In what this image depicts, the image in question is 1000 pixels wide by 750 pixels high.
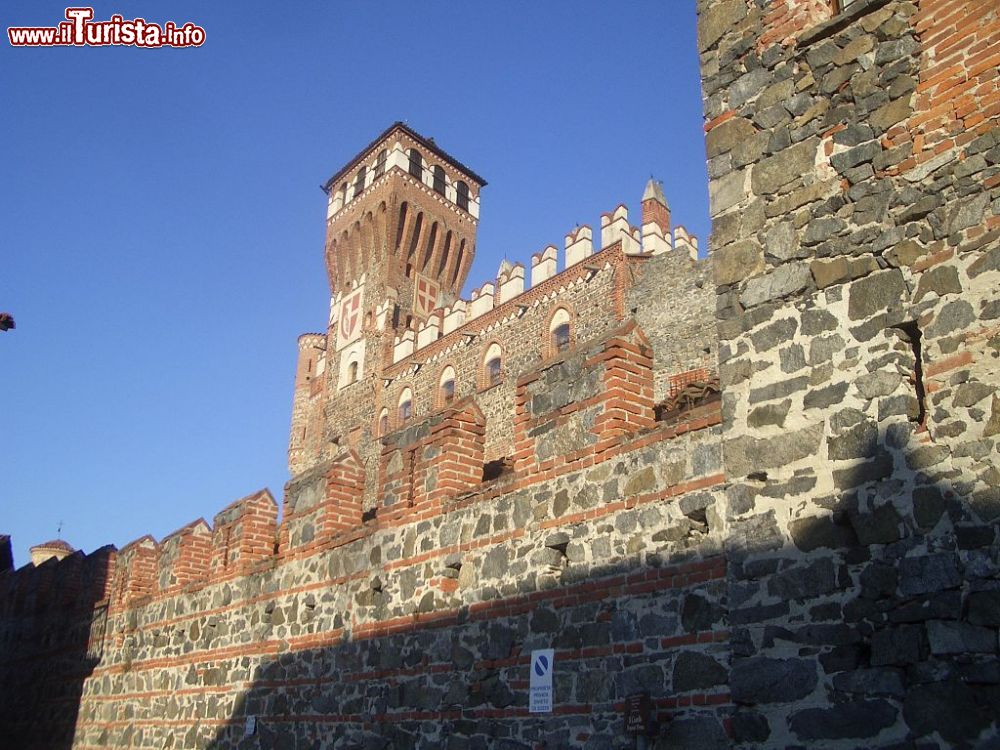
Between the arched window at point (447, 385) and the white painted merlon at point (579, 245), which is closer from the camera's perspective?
the white painted merlon at point (579, 245)

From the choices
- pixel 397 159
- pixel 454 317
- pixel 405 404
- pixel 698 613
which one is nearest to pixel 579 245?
pixel 454 317

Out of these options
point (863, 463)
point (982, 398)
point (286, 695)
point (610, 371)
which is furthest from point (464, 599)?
point (982, 398)

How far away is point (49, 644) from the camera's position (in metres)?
17.4

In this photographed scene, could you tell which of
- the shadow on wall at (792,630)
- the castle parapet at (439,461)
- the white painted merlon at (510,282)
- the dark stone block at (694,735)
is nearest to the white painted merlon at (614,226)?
the white painted merlon at (510,282)

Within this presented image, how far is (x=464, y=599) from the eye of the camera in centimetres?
830

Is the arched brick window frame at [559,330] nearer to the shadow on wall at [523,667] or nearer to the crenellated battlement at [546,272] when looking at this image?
the crenellated battlement at [546,272]

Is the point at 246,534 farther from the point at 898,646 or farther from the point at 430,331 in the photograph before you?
the point at 430,331

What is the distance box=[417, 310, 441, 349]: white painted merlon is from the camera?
37.0m

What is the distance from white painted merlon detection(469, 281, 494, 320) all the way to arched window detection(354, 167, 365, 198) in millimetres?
11268

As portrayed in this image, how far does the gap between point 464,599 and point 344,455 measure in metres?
3.29

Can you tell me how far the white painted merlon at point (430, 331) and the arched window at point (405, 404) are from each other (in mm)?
1838

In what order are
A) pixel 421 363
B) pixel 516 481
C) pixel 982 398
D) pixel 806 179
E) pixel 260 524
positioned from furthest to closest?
pixel 421 363
pixel 260 524
pixel 516 481
pixel 806 179
pixel 982 398

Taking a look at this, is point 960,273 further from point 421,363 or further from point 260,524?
point 421,363

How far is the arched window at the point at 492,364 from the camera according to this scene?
107 ft
